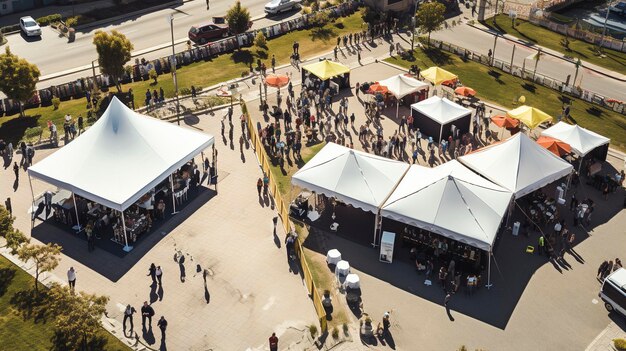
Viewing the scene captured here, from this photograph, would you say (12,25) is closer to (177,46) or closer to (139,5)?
(139,5)

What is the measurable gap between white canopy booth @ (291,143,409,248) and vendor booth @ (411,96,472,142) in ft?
26.7

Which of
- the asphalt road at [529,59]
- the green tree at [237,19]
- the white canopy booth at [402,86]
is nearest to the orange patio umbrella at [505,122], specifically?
the white canopy booth at [402,86]

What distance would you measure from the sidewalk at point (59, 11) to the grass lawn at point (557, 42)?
40378 millimetres

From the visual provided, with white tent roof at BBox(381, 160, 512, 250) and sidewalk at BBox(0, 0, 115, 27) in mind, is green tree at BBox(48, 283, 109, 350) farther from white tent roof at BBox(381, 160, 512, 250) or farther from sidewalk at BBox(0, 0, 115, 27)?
sidewalk at BBox(0, 0, 115, 27)

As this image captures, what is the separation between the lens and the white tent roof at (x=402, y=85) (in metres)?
46.2

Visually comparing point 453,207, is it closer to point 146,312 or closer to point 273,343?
point 273,343

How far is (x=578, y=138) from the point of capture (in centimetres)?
4009

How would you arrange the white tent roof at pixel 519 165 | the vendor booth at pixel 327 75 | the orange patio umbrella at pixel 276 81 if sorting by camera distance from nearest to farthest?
the white tent roof at pixel 519 165 → the orange patio umbrella at pixel 276 81 → the vendor booth at pixel 327 75

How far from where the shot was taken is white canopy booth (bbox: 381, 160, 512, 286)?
103 ft

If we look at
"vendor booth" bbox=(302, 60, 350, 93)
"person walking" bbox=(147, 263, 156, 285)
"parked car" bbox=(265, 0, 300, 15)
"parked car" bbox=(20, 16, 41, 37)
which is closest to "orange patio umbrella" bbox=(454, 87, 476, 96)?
"vendor booth" bbox=(302, 60, 350, 93)

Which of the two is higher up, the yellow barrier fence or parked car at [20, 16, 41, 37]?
parked car at [20, 16, 41, 37]

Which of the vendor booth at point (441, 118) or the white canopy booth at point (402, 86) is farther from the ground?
the white canopy booth at point (402, 86)

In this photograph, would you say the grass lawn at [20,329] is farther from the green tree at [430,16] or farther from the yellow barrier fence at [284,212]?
the green tree at [430,16]

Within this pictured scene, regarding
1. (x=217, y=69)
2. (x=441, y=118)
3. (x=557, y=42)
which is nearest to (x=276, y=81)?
(x=217, y=69)
